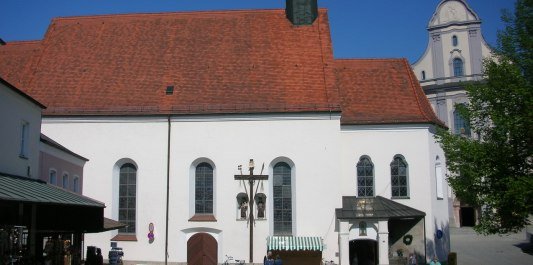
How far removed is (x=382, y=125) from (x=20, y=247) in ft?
57.9

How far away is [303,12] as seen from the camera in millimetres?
31031

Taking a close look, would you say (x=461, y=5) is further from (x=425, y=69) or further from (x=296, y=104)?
(x=296, y=104)

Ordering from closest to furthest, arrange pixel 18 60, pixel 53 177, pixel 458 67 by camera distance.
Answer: pixel 53 177, pixel 18 60, pixel 458 67

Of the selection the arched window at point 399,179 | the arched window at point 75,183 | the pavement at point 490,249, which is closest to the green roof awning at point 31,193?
the arched window at point 75,183

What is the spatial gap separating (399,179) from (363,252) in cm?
377

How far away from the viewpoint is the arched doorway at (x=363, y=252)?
26.9 metres

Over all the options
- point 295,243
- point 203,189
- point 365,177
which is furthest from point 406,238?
point 203,189

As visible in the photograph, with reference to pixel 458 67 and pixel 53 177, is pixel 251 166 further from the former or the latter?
pixel 458 67

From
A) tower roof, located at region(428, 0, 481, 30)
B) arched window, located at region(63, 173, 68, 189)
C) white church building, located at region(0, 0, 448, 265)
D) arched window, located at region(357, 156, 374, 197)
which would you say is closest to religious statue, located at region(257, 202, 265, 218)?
white church building, located at region(0, 0, 448, 265)

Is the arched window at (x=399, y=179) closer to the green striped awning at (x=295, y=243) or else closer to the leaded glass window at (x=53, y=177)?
the green striped awning at (x=295, y=243)

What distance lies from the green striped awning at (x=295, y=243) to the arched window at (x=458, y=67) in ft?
115

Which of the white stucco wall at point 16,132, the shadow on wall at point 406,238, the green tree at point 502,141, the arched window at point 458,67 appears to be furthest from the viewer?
the arched window at point 458,67

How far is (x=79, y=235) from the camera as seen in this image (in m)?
21.6

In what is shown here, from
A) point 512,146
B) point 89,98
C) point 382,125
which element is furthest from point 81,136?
point 512,146
